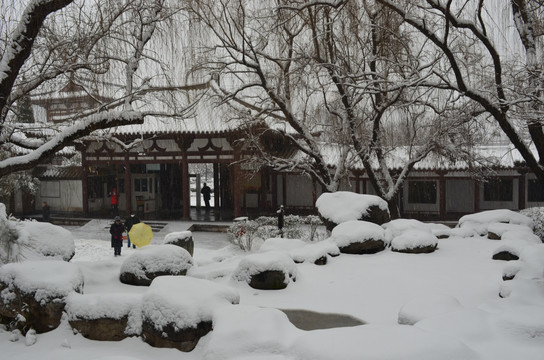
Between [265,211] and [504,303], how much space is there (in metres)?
14.8

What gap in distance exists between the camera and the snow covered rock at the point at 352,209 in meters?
10.2

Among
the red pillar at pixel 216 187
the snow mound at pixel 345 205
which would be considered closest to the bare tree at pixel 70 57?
the snow mound at pixel 345 205

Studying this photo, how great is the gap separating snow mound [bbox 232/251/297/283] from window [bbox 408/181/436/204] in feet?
41.4

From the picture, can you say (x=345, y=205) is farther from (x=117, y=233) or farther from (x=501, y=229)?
(x=117, y=233)

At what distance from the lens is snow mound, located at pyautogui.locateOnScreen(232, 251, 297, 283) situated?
720cm

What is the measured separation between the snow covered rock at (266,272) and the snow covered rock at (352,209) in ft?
10.8

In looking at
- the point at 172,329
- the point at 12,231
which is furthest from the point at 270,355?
the point at 12,231

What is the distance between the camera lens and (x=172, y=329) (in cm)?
492

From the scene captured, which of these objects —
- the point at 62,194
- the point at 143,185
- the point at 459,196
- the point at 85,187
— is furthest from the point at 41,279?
the point at 62,194

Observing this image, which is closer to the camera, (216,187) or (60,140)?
(60,140)

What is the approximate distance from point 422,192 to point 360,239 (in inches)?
418

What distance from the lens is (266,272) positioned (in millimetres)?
7160

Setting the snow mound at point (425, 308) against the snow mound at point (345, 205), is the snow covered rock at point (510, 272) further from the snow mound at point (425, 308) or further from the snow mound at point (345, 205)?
the snow mound at point (345, 205)

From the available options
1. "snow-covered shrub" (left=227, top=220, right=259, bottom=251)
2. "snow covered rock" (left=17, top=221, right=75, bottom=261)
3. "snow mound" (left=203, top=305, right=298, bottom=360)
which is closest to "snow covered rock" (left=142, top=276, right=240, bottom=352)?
"snow mound" (left=203, top=305, right=298, bottom=360)
